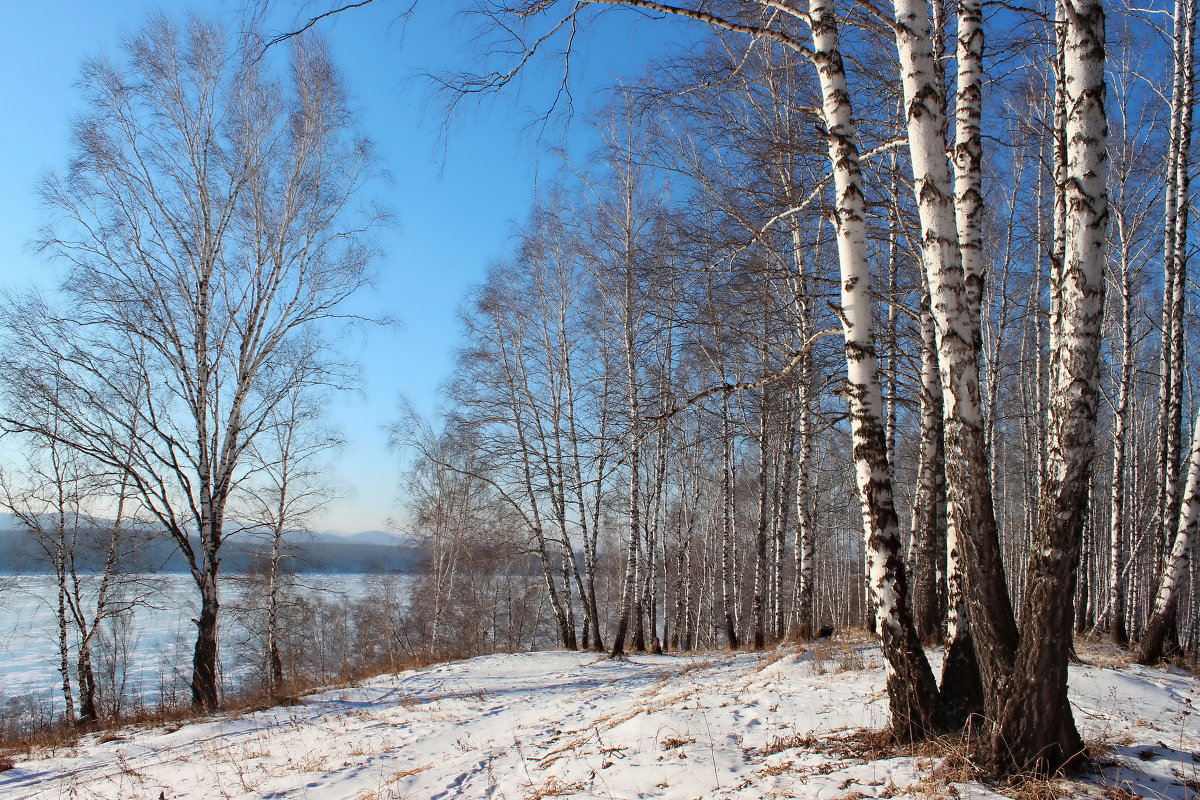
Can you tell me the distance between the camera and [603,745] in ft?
15.6

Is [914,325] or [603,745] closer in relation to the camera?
[603,745]

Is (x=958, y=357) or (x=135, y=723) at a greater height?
(x=958, y=357)

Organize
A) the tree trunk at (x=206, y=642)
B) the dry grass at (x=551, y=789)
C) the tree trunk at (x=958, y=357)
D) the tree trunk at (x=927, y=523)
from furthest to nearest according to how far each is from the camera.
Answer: the tree trunk at (x=206, y=642) → the tree trunk at (x=927, y=523) → the dry grass at (x=551, y=789) → the tree trunk at (x=958, y=357)

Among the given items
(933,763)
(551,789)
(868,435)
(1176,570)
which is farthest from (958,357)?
(1176,570)

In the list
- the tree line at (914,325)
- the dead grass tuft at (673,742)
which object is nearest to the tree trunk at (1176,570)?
the tree line at (914,325)

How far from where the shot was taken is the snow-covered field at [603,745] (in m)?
3.42

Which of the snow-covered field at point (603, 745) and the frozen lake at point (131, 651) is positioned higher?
the snow-covered field at point (603, 745)

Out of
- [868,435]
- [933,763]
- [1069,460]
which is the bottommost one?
[933,763]

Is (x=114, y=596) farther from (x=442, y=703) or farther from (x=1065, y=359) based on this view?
(x=1065, y=359)

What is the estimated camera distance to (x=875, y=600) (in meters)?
3.83

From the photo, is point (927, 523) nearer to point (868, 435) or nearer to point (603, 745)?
point (868, 435)

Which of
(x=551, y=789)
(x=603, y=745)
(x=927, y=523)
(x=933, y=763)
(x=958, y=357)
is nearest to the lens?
(x=933, y=763)

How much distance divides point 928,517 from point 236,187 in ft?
34.6

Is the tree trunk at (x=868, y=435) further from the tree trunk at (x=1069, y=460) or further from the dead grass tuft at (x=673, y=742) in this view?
the dead grass tuft at (x=673, y=742)
